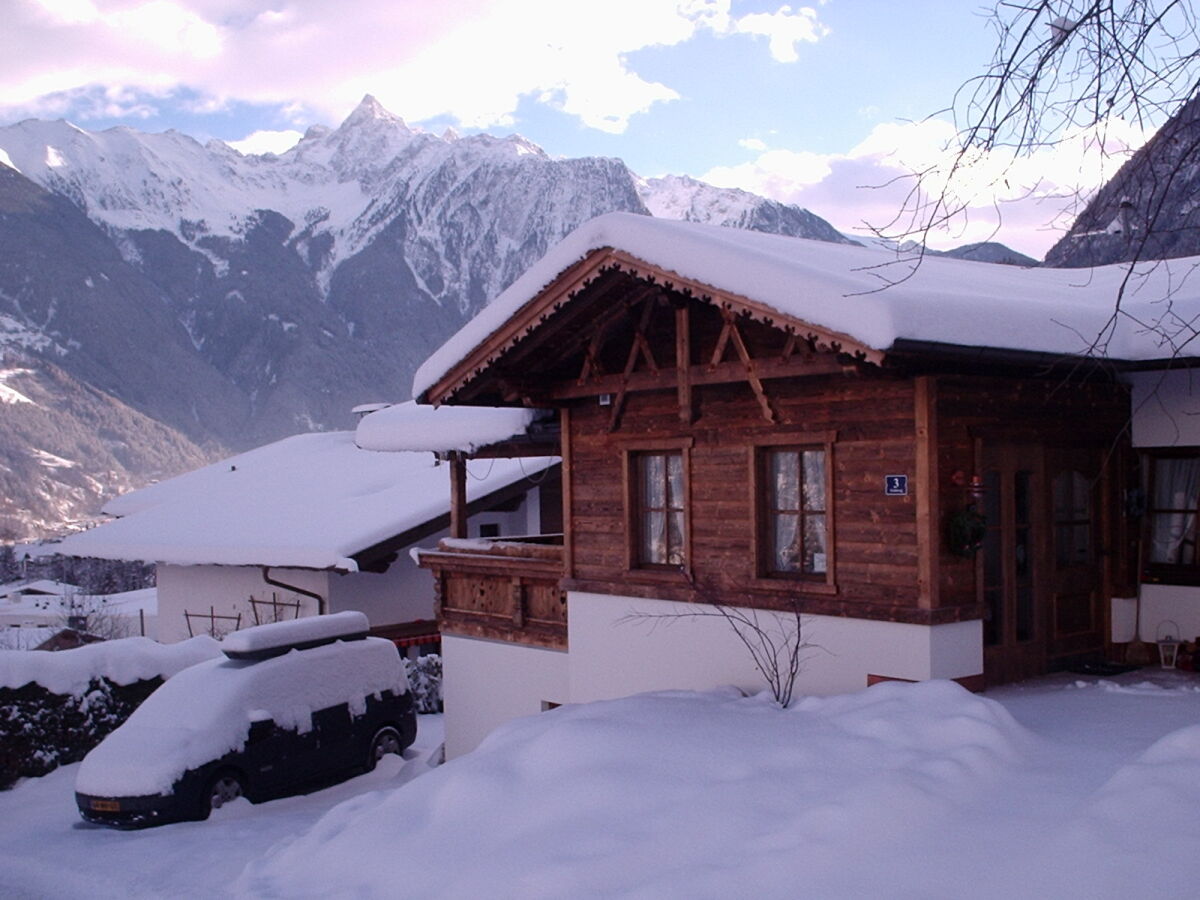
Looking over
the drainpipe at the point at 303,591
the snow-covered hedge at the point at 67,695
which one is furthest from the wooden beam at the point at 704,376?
the drainpipe at the point at 303,591

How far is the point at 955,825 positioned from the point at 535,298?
20.1 feet

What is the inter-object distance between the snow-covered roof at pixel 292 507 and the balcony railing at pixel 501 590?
17.3 feet

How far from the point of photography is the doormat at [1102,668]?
977 cm

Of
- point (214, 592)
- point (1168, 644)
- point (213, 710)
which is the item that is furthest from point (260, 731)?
point (214, 592)

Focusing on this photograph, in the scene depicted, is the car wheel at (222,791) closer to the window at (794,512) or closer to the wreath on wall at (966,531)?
the window at (794,512)

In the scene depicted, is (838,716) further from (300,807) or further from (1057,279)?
(300,807)

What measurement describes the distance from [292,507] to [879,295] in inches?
800

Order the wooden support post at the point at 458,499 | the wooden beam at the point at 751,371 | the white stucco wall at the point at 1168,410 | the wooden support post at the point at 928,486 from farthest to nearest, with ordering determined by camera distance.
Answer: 1. the wooden support post at the point at 458,499
2. the white stucco wall at the point at 1168,410
3. the wooden beam at the point at 751,371
4. the wooden support post at the point at 928,486

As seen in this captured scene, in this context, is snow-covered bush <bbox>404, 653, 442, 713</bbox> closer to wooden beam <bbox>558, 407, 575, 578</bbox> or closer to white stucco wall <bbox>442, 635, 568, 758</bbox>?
white stucco wall <bbox>442, 635, 568, 758</bbox>

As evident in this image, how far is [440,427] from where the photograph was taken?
14344 millimetres

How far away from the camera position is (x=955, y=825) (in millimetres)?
5793

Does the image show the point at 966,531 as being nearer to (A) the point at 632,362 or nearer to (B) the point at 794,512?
(B) the point at 794,512

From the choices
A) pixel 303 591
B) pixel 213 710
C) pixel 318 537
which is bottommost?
pixel 213 710

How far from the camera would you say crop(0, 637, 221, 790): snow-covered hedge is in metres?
15.7
